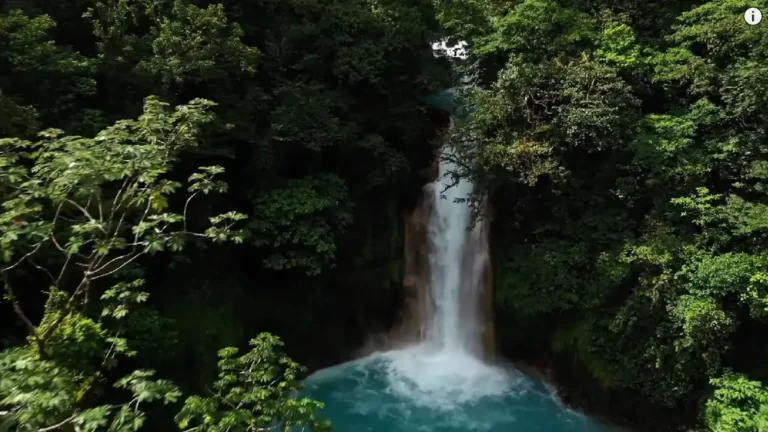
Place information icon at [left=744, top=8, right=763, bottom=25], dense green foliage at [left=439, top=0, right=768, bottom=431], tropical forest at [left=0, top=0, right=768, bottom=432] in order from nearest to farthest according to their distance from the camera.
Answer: tropical forest at [left=0, top=0, right=768, bottom=432], dense green foliage at [left=439, top=0, right=768, bottom=431], information icon at [left=744, top=8, right=763, bottom=25]

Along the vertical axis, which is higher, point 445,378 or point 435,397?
point 445,378

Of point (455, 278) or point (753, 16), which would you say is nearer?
point (753, 16)

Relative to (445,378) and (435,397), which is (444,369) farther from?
(435,397)

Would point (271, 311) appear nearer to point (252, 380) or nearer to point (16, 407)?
point (252, 380)

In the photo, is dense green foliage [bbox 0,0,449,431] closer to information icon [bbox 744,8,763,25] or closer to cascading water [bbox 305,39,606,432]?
cascading water [bbox 305,39,606,432]

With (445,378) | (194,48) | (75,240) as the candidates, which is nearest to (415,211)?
(445,378)

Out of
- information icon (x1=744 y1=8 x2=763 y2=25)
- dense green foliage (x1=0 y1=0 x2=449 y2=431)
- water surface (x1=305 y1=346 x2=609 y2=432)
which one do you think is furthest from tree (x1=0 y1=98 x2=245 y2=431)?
information icon (x1=744 y1=8 x2=763 y2=25)

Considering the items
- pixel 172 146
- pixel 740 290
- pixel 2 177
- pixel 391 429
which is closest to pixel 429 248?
pixel 391 429
